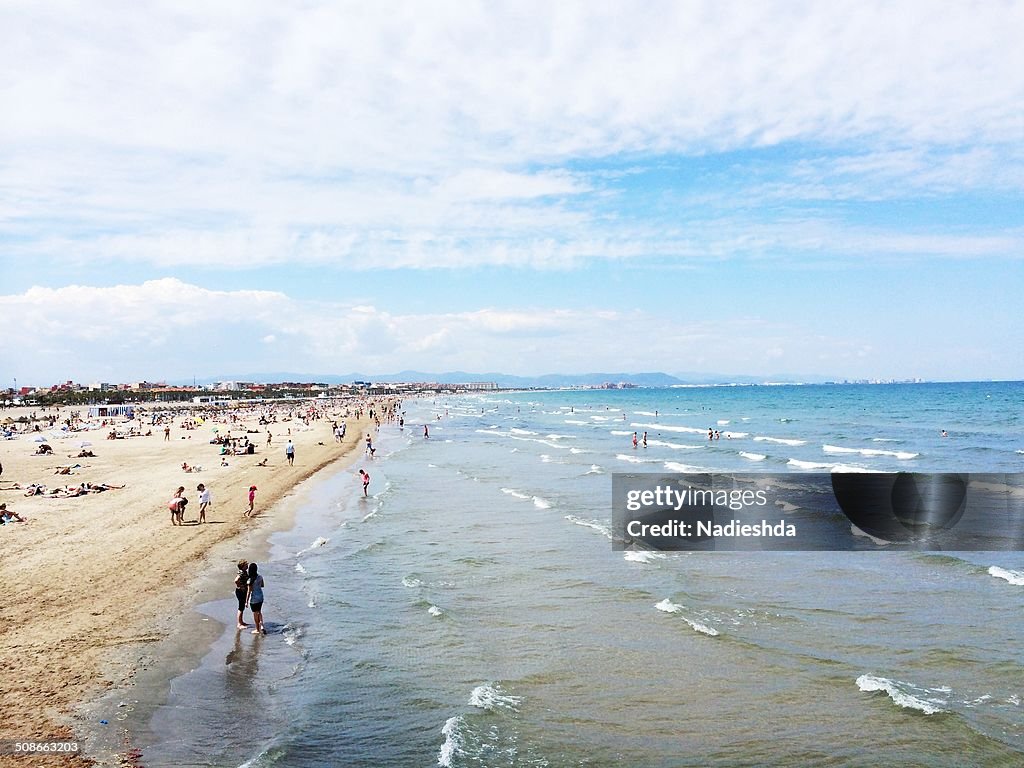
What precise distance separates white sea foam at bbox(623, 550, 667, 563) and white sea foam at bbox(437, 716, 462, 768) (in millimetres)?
9895

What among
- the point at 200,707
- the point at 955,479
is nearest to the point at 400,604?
the point at 200,707

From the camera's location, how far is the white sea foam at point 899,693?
10.8 metres

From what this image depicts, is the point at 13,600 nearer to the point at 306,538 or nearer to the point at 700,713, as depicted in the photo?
the point at 306,538

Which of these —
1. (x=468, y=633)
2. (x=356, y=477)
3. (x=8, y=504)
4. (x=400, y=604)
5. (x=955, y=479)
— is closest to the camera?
(x=468, y=633)

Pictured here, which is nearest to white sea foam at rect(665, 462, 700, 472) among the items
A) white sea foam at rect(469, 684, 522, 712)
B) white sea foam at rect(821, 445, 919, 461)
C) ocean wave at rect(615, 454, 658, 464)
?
ocean wave at rect(615, 454, 658, 464)

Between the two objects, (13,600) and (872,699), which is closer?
(872,699)

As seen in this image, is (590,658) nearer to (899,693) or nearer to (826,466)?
(899,693)

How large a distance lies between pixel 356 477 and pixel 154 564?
19135 mm

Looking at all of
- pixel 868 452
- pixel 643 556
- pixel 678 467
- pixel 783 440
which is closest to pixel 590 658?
pixel 643 556

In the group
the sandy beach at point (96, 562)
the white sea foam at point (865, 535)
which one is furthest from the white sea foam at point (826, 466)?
the sandy beach at point (96, 562)

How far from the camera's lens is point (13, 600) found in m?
14.9

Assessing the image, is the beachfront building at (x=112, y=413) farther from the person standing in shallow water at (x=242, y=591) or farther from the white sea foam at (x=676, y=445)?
the person standing in shallow water at (x=242, y=591)

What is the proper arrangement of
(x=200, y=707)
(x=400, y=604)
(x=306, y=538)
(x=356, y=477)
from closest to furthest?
(x=200, y=707), (x=400, y=604), (x=306, y=538), (x=356, y=477)

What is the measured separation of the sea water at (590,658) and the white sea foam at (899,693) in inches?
1.5
